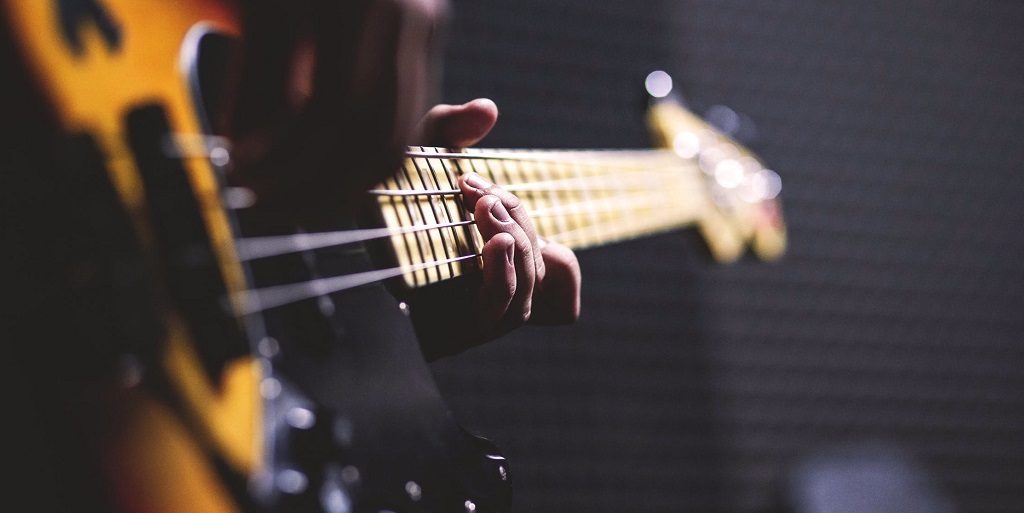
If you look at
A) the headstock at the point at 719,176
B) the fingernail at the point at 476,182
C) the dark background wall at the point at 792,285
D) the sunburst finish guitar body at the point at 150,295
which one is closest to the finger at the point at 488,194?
the fingernail at the point at 476,182

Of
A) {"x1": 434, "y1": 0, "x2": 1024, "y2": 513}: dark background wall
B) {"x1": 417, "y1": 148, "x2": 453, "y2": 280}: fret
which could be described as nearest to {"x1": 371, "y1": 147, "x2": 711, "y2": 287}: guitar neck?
{"x1": 417, "y1": 148, "x2": 453, "y2": 280}: fret

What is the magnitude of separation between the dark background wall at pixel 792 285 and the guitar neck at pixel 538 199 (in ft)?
2.69

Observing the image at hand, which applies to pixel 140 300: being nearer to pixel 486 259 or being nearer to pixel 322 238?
pixel 322 238

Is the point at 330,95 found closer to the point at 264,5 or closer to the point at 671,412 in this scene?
the point at 264,5

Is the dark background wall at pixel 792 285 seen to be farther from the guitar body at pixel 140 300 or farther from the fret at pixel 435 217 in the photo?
the guitar body at pixel 140 300

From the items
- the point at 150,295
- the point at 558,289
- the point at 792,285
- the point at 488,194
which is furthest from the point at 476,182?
the point at 792,285

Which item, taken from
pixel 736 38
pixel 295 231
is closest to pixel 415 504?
pixel 295 231

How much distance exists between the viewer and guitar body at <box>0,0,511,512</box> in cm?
30

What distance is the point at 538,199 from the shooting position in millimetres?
679

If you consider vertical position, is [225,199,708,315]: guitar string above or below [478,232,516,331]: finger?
below

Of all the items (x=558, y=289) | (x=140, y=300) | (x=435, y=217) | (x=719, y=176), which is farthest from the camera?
(x=719, y=176)

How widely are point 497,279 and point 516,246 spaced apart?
1.2 inches

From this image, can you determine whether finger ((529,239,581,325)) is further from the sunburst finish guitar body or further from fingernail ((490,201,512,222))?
the sunburst finish guitar body

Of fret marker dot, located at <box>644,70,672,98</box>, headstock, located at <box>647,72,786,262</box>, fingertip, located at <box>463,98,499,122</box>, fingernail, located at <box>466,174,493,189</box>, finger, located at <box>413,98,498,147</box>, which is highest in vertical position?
fret marker dot, located at <box>644,70,672,98</box>
